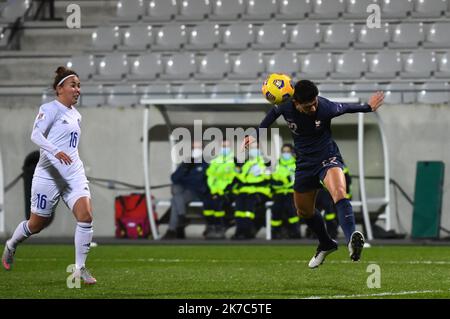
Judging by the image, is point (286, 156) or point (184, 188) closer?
point (286, 156)

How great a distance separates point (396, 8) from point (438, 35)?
42.8 inches

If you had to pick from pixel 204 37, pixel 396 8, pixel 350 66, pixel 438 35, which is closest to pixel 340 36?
pixel 350 66

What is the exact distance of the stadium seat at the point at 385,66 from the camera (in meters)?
19.9

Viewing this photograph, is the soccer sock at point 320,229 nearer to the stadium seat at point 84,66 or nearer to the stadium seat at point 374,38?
the stadium seat at point 374,38

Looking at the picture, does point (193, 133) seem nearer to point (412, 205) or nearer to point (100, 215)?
point (100, 215)

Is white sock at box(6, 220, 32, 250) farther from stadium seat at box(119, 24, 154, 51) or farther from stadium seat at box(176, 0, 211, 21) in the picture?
stadium seat at box(176, 0, 211, 21)

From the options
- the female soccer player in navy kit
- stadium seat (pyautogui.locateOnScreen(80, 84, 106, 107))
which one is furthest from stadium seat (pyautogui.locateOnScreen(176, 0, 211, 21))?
the female soccer player in navy kit

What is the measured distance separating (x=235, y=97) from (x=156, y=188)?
2.65 meters

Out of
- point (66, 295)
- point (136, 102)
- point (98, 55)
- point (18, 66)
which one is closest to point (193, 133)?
point (136, 102)

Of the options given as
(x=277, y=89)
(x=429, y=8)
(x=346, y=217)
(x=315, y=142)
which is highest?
(x=429, y=8)

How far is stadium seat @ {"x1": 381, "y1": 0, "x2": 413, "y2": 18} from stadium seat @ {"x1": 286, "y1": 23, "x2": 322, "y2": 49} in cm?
137

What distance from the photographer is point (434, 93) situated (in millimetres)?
18609

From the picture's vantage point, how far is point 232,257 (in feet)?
46.2

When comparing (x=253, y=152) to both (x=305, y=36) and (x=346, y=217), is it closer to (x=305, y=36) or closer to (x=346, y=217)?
(x=305, y=36)
